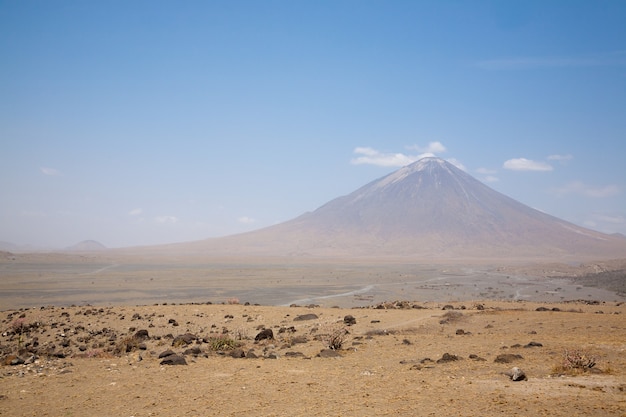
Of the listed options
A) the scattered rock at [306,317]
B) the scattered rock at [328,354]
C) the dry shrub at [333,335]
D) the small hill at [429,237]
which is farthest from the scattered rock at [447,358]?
the small hill at [429,237]

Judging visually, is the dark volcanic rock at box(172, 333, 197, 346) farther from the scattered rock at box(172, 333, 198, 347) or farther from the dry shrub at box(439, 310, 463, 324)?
the dry shrub at box(439, 310, 463, 324)

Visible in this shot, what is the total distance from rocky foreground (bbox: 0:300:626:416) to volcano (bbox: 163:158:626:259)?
365 feet

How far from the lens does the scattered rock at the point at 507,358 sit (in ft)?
33.6

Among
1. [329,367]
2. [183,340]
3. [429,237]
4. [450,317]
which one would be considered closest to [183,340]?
[183,340]

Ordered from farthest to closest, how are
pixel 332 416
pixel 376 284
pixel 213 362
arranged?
pixel 376 284, pixel 213 362, pixel 332 416

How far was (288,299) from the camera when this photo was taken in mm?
33062

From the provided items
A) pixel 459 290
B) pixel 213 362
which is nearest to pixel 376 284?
pixel 459 290

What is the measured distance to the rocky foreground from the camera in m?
7.59

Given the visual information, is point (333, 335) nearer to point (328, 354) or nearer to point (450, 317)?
point (328, 354)

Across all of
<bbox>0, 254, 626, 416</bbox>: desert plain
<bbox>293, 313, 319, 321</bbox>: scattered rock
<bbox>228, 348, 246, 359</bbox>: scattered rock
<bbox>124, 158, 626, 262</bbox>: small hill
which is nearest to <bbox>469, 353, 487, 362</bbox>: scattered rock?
<bbox>0, 254, 626, 416</bbox>: desert plain

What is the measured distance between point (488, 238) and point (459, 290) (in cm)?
12480

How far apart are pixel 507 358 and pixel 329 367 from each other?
4.15 m

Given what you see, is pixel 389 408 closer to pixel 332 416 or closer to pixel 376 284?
pixel 332 416

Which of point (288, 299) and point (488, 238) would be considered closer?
point (288, 299)
